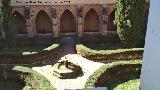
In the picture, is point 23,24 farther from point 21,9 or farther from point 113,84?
A: point 113,84

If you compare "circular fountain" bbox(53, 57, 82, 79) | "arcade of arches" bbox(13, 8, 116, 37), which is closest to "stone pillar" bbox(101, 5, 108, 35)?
"arcade of arches" bbox(13, 8, 116, 37)

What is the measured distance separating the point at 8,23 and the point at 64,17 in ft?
24.5

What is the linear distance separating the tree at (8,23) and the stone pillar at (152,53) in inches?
993

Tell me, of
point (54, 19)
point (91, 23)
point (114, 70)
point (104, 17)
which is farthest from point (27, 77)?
point (91, 23)

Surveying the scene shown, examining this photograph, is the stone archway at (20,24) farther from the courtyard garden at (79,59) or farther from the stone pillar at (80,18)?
the stone pillar at (80,18)

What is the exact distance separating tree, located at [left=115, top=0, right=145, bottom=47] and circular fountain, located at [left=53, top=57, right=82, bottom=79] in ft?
21.4

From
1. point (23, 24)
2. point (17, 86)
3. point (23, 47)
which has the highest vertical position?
point (23, 24)

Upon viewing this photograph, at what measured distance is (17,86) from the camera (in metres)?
21.5

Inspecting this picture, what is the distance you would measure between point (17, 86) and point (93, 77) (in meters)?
6.21

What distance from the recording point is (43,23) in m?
31.5

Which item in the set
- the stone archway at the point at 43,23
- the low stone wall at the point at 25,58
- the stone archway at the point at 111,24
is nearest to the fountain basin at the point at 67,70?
the low stone wall at the point at 25,58

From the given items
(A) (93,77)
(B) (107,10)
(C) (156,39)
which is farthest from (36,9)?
(C) (156,39)

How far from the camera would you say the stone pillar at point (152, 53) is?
2045 mm

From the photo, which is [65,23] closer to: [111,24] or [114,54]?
[111,24]
